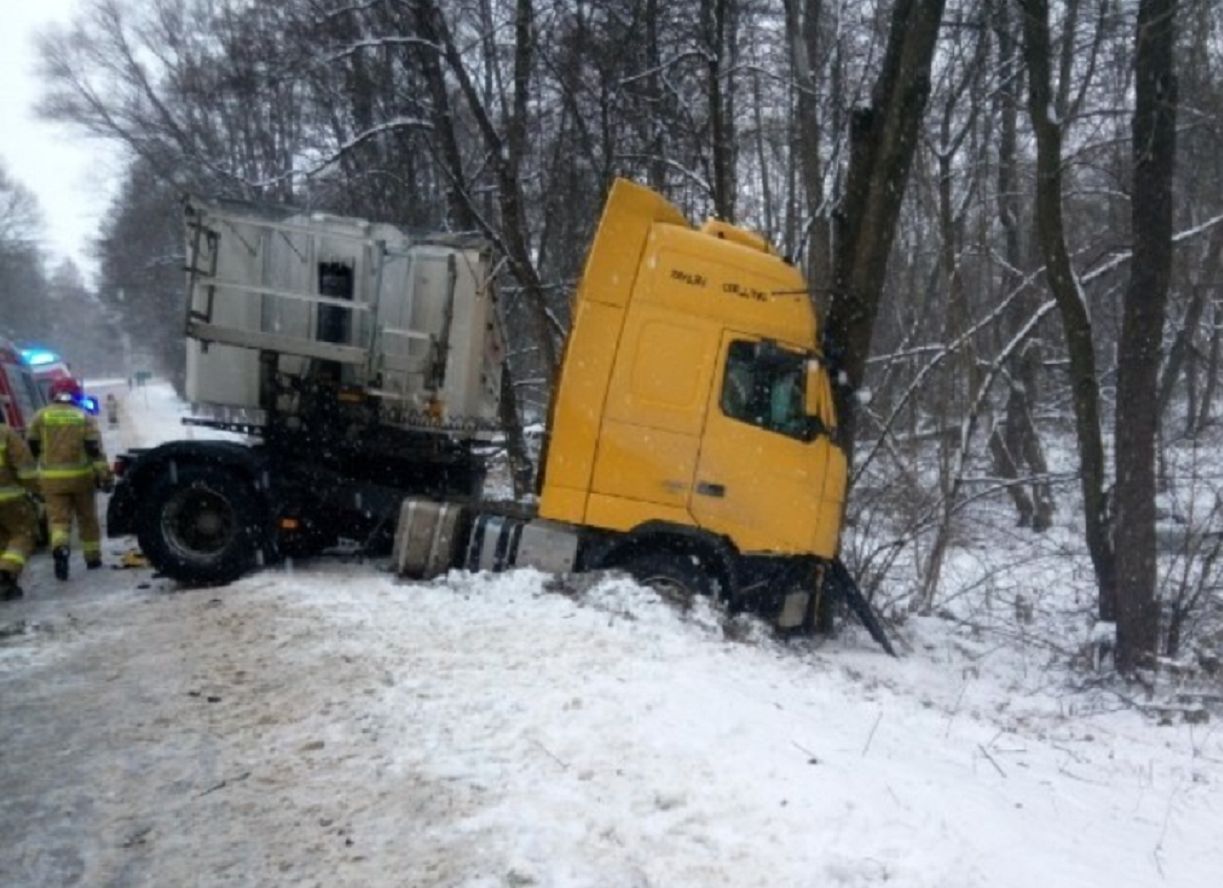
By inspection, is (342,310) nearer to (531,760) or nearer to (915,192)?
(531,760)

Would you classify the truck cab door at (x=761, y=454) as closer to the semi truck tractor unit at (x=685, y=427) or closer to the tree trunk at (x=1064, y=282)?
the semi truck tractor unit at (x=685, y=427)

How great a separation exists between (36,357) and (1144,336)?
13208mm

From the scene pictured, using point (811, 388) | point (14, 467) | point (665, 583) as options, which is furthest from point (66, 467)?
point (811, 388)

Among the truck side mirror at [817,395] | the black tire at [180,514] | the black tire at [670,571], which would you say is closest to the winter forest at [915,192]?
the truck side mirror at [817,395]

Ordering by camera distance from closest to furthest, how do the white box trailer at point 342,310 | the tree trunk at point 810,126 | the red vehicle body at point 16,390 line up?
the white box trailer at point 342,310, the red vehicle body at point 16,390, the tree trunk at point 810,126

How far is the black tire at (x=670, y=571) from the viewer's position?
8109 mm

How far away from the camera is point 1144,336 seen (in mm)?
9445

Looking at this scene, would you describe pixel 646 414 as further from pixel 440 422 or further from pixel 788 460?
pixel 440 422

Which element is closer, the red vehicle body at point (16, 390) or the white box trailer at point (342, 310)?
the white box trailer at point (342, 310)

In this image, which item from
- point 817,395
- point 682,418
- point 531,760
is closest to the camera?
point 531,760

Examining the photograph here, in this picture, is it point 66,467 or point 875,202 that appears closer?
point 66,467

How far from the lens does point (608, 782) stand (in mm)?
4301

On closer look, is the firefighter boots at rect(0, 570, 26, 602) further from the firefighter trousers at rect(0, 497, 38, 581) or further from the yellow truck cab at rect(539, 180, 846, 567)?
the yellow truck cab at rect(539, 180, 846, 567)

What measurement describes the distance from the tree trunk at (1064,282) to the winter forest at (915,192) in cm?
3
